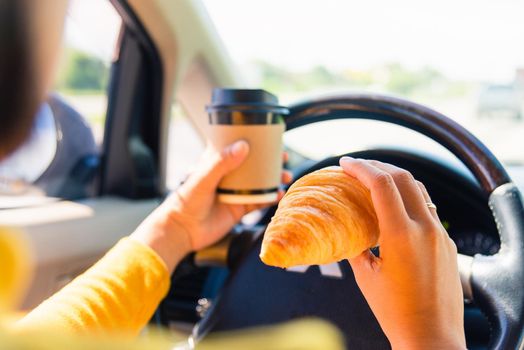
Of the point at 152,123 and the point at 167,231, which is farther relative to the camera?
the point at 152,123

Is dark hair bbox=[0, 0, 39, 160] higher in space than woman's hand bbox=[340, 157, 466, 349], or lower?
higher

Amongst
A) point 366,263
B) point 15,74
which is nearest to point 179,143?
point 15,74

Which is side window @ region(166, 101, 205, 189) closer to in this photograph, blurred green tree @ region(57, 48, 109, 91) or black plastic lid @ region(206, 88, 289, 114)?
blurred green tree @ region(57, 48, 109, 91)

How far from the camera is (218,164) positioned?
1132 mm

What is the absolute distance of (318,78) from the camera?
1791 millimetres

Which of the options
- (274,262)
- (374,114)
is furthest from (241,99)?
(274,262)

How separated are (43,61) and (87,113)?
534mm

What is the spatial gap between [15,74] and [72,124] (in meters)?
0.64

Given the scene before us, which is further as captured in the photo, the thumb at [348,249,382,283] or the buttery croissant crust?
the thumb at [348,249,382,283]

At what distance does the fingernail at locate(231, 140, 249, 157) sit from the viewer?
1.08 meters

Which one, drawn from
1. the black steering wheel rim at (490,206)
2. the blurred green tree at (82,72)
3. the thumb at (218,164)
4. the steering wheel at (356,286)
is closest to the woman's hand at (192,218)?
the thumb at (218,164)

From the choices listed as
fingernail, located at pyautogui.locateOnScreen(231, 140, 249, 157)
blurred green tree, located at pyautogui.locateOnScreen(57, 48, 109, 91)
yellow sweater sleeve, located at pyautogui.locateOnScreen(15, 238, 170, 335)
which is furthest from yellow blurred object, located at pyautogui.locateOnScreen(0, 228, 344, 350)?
blurred green tree, located at pyautogui.locateOnScreen(57, 48, 109, 91)

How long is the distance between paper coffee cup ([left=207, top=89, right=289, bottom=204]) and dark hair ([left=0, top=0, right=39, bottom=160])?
52 centimetres

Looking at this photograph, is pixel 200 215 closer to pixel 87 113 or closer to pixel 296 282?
pixel 296 282
